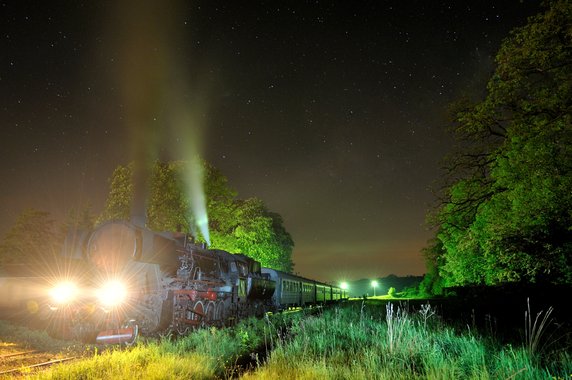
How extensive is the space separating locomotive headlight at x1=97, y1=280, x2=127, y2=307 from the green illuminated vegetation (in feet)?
42.5

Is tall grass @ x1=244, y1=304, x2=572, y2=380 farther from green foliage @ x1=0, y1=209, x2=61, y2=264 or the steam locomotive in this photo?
green foliage @ x1=0, y1=209, x2=61, y2=264

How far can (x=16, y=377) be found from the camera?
7.15 metres

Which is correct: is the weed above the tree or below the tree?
below

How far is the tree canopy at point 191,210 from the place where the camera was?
93.6 feet

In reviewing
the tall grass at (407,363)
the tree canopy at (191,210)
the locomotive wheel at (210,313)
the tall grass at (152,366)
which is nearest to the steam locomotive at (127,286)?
the locomotive wheel at (210,313)

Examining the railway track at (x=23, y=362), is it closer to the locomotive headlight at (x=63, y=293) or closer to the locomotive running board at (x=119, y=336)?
the locomotive running board at (x=119, y=336)

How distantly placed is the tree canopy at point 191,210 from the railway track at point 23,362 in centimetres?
1795

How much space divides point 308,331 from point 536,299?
1162 centimetres

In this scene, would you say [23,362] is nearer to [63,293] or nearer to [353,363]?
[63,293]

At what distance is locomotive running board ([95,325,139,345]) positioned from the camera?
9812 mm

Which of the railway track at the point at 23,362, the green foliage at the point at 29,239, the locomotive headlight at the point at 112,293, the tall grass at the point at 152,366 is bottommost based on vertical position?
the railway track at the point at 23,362

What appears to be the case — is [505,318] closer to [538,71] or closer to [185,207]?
[538,71]

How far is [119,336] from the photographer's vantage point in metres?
9.86

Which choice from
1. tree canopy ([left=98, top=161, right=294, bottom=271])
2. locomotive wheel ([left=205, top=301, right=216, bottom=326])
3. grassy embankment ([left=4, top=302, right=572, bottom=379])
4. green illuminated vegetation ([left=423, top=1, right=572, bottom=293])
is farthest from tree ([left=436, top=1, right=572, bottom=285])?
tree canopy ([left=98, top=161, right=294, bottom=271])
